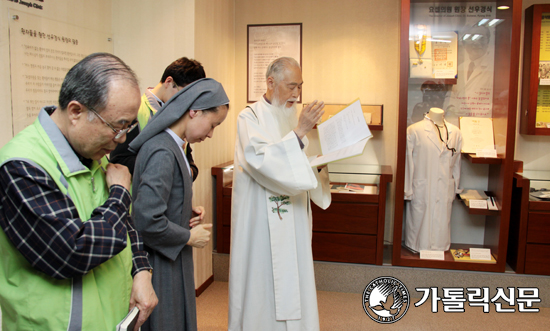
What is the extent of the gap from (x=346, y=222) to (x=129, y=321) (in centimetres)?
264

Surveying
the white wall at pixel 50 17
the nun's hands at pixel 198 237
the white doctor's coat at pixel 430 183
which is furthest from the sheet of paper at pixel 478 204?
the white wall at pixel 50 17

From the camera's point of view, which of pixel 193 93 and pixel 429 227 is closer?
pixel 193 93

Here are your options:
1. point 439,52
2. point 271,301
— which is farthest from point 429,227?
point 271,301

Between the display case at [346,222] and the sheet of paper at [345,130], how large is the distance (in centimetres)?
129

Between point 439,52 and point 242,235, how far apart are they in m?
2.42

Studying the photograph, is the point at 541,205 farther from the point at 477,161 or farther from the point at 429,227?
the point at 429,227

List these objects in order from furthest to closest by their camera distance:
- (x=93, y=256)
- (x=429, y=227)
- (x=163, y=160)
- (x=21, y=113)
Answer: (x=429, y=227) < (x=21, y=113) < (x=163, y=160) < (x=93, y=256)

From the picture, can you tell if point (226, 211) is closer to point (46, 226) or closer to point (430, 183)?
point (430, 183)

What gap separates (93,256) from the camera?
100 cm

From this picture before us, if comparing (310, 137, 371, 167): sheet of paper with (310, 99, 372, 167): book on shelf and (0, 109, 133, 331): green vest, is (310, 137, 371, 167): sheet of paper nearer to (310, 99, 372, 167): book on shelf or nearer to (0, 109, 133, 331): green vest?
(310, 99, 372, 167): book on shelf

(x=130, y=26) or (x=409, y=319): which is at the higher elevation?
(x=130, y=26)

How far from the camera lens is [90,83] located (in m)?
1.03

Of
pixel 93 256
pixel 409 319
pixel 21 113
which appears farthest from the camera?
pixel 409 319

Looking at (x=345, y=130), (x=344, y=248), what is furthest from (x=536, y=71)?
(x=345, y=130)
